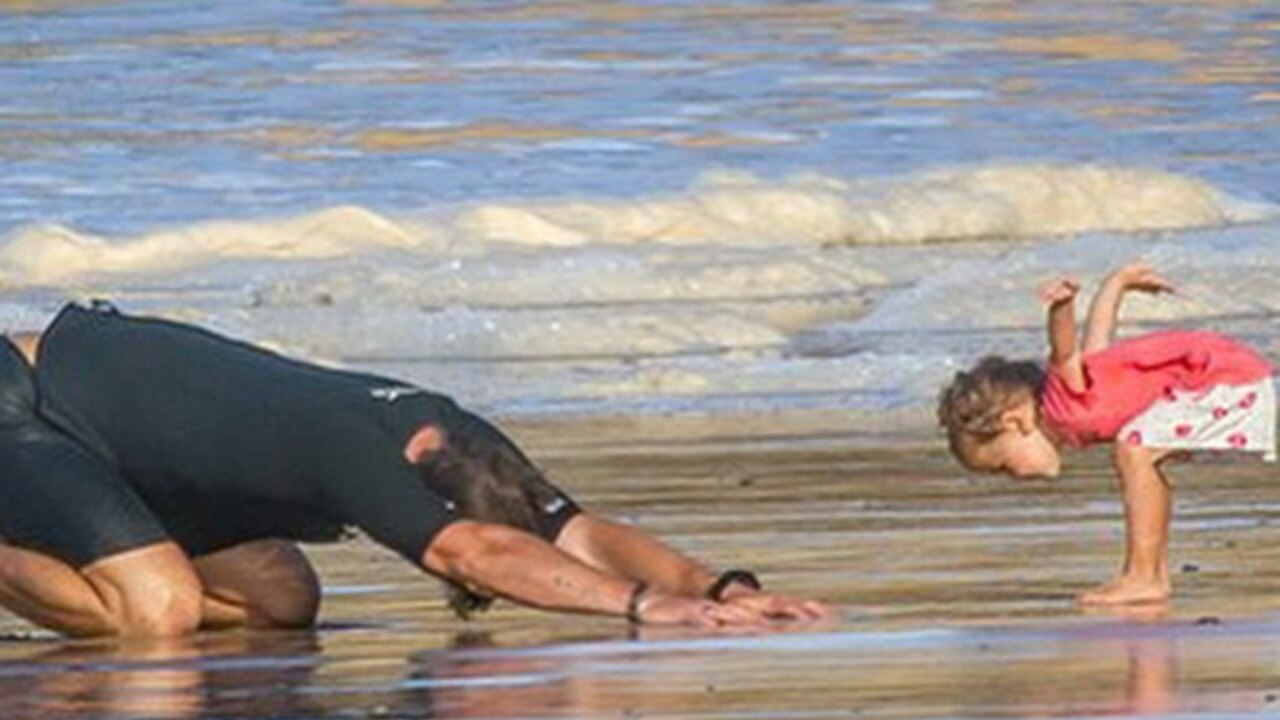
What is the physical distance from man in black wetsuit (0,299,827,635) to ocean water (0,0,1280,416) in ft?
18.0

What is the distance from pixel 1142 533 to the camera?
7488 mm

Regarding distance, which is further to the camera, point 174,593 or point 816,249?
point 816,249

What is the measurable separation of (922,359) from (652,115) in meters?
15.3

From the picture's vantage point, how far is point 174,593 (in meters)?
7.42

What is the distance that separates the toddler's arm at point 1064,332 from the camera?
7562mm

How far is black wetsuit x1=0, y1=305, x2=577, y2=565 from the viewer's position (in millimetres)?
7184

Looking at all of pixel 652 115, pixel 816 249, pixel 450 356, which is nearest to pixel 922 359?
pixel 450 356

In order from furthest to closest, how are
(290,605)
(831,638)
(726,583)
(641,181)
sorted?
(641,181), (290,605), (726,583), (831,638)

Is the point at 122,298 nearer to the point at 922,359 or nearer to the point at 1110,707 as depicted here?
the point at 922,359

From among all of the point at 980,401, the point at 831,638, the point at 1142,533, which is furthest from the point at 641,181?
the point at 831,638

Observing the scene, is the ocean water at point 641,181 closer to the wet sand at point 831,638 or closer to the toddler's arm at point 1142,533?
the wet sand at point 831,638

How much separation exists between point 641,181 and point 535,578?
18373 millimetres

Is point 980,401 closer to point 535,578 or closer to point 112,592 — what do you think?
point 535,578

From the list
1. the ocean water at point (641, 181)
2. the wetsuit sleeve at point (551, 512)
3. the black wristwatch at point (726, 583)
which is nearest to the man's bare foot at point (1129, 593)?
the black wristwatch at point (726, 583)
